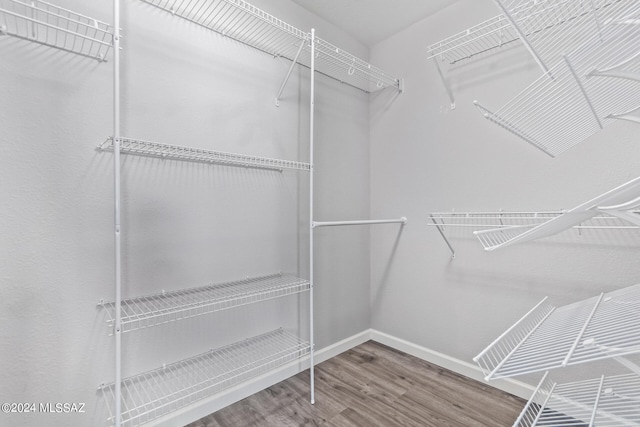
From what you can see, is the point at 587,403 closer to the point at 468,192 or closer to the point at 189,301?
the point at 468,192

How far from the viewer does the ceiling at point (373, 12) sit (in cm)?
199

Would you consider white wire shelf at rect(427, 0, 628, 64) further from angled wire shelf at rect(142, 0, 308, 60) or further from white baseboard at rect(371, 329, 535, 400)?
white baseboard at rect(371, 329, 535, 400)

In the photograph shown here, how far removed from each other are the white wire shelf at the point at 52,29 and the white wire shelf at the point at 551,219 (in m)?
1.54

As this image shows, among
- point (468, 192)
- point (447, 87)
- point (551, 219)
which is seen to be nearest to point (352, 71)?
point (447, 87)

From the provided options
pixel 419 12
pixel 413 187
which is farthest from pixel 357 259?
pixel 419 12

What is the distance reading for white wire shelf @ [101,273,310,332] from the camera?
4.15 feet

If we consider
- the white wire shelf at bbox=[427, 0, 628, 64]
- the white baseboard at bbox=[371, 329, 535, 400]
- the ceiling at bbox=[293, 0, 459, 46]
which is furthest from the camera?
the ceiling at bbox=[293, 0, 459, 46]

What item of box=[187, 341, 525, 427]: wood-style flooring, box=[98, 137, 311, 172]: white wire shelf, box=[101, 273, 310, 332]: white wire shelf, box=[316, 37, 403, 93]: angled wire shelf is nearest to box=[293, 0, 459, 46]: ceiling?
box=[316, 37, 403, 93]: angled wire shelf

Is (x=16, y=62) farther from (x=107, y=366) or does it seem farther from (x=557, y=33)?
(x=557, y=33)

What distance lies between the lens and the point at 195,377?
152cm

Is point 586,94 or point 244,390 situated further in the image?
point 244,390

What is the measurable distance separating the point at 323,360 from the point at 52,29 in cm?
226

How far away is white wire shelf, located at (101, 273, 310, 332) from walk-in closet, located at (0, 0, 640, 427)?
2 centimetres

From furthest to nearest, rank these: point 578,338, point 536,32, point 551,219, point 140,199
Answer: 1. point 536,32
2. point 140,199
3. point 551,219
4. point 578,338
